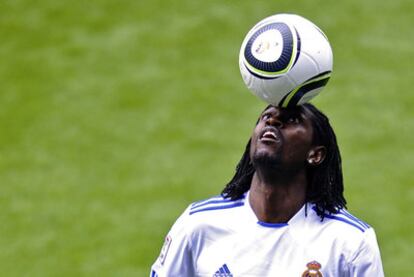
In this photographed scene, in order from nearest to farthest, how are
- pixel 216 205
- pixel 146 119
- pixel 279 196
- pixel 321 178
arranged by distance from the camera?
pixel 279 196, pixel 321 178, pixel 216 205, pixel 146 119

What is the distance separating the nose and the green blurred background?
18.2 ft

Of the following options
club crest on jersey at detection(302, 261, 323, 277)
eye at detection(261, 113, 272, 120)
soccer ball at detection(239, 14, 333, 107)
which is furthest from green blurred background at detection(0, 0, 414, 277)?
soccer ball at detection(239, 14, 333, 107)

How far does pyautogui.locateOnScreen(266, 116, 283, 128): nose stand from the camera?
7.10 m

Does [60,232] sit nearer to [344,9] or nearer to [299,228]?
[344,9]

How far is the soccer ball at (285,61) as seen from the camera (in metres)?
6.93

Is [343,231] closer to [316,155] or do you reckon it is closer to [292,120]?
[316,155]

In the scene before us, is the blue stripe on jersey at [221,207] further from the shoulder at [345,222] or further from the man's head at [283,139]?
the shoulder at [345,222]

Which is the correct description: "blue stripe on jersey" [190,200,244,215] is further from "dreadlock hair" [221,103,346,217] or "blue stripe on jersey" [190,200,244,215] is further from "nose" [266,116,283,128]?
"nose" [266,116,283,128]

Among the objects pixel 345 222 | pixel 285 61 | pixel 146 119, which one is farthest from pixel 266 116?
pixel 146 119

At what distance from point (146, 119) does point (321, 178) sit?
7.44m

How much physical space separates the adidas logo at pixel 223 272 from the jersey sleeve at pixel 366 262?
0.71 metres

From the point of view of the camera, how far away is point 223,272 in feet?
23.9

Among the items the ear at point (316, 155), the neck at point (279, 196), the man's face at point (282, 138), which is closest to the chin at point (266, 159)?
the man's face at point (282, 138)

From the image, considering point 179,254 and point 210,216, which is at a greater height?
point 210,216
